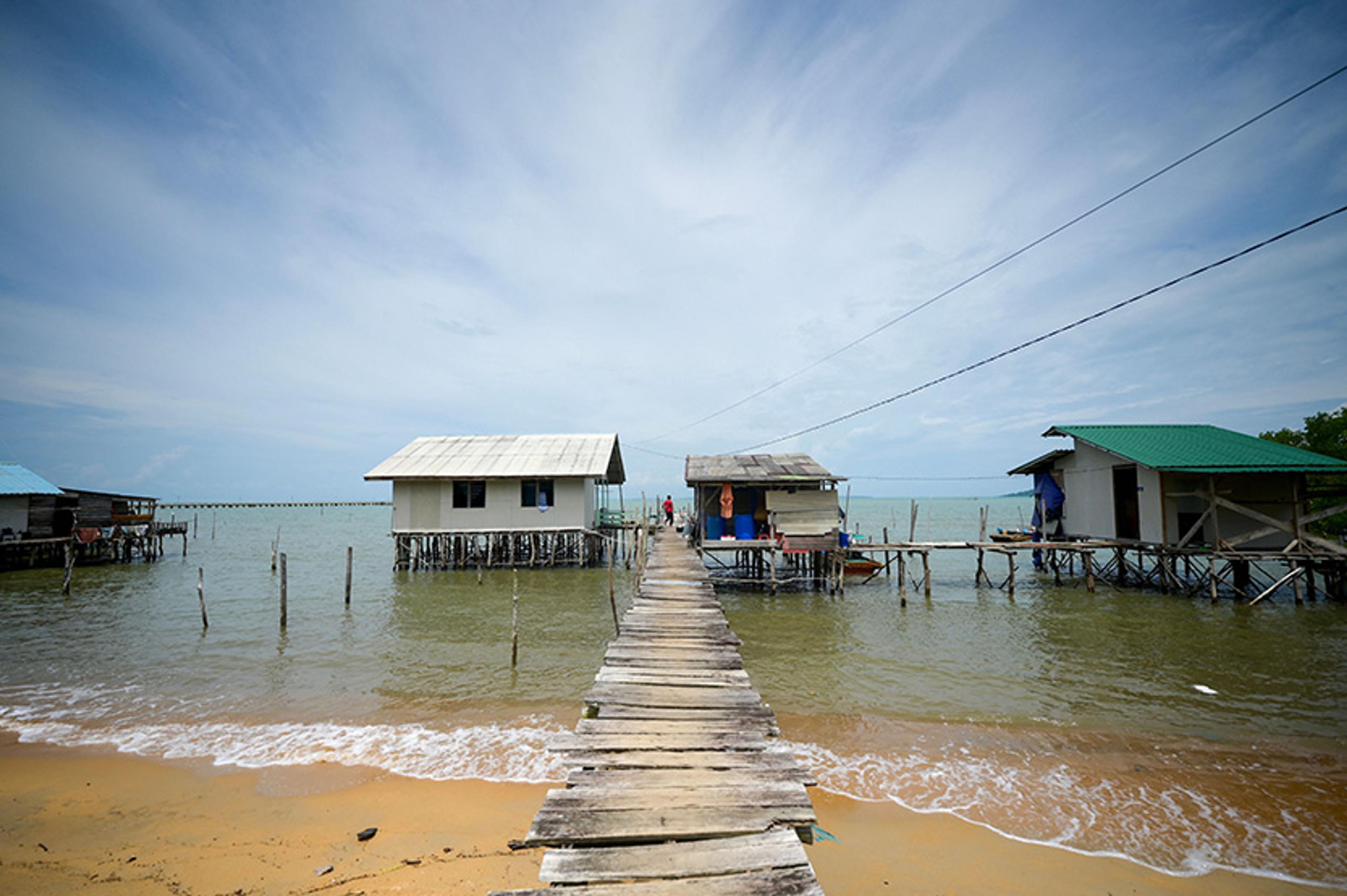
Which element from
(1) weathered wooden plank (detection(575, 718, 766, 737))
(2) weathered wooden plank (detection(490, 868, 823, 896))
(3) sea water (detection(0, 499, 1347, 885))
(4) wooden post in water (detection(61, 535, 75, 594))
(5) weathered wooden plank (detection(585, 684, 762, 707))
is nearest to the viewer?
(2) weathered wooden plank (detection(490, 868, 823, 896))

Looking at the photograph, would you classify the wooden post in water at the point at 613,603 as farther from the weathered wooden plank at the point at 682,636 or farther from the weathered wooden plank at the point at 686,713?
the weathered wooden plank at the point at 686,713

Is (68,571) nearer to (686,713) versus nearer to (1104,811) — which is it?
(686,713)

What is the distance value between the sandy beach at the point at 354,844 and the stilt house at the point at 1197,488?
17.6m

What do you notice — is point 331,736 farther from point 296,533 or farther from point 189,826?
point 296,533

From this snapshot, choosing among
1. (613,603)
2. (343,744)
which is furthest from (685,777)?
(613,603)

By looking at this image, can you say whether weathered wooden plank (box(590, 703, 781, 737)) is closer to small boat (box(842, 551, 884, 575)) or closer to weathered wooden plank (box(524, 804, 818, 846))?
weathered wooden plank (box(524, 804, 818, 846))

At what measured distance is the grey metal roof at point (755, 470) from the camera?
795 inches

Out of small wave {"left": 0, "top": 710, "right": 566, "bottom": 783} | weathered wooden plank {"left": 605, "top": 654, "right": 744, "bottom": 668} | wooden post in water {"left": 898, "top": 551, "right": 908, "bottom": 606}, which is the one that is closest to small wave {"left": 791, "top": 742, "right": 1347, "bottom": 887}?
A: weathered wooden plank {"left": 605, "top": 654, "right": 744, "bottom": 668}

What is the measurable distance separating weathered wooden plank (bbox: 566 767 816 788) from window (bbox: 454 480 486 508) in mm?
22264

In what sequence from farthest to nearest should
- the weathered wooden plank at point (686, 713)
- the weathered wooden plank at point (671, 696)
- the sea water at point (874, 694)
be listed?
1. the sea water at point (874, 694)
2. the weathered wooden plank at point (671, 696)
3. the weathered wooden plank at point (686, 713)

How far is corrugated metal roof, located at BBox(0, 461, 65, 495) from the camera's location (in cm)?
2634

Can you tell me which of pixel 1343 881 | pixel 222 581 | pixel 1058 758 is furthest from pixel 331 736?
pixel 222 581

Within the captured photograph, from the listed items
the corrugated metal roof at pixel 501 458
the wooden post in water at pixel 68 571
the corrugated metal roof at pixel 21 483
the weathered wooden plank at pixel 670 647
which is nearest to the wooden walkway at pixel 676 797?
the weathered wooden plank at pixel 670 647

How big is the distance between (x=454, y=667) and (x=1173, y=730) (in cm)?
1333
